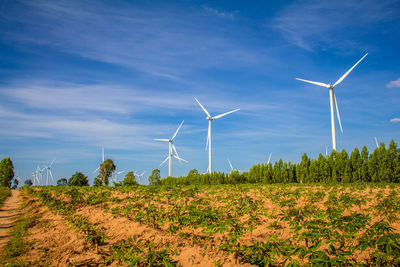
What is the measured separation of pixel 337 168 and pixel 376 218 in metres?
42.7

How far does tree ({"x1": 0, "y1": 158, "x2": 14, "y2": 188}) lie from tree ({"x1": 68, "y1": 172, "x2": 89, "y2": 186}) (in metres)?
17.7

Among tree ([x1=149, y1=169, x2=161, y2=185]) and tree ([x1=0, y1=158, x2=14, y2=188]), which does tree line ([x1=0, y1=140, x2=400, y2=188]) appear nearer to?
tree ([x1=149, y1=169, x2=161, y2=185])

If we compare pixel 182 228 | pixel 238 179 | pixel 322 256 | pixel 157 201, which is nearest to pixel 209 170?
pixel 238 179

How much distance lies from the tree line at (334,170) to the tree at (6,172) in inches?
2537

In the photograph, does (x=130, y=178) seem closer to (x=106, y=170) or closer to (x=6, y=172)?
(x=106, y=170)

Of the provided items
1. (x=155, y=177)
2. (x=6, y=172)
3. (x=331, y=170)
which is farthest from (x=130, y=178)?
(x=331, y=170)

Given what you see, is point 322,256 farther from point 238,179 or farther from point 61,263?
point 238,179

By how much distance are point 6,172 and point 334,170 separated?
92001 mm

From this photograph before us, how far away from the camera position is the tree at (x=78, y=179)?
95.7m

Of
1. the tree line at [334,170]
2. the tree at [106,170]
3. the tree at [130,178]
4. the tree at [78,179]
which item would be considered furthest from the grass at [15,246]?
the tree at [78,179]

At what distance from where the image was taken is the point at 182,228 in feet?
35.8

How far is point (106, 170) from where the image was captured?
94.9 m

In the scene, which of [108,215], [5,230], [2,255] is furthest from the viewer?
[108,215]

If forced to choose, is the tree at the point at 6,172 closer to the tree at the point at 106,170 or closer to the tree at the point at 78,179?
the tree at the point at 78,179
